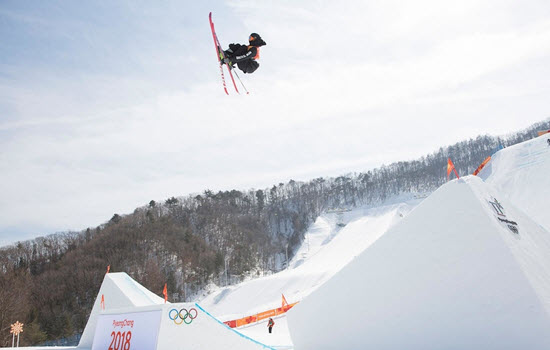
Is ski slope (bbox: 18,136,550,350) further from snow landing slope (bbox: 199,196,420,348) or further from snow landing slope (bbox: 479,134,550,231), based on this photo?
snow landing slope (bbox: 479,134,550,231)

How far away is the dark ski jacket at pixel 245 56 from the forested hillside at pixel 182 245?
3092 cm

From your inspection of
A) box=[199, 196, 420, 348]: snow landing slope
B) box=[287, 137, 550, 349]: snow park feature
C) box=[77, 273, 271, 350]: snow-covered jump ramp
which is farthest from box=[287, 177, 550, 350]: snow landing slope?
box=[199, 196, 420, 348]: snow landing slope

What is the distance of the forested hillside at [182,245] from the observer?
52406 millimetres

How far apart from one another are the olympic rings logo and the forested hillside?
25033 millimetres

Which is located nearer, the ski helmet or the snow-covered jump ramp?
the ski helmet

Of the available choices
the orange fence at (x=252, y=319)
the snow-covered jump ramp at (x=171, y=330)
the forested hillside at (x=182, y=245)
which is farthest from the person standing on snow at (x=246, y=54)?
the forested hillside at (x=182, y=245)

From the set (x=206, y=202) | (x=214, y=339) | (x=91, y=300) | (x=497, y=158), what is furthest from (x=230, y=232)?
(x=214, y=339)

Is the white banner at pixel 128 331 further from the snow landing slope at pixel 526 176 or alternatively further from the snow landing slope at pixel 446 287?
the snow landing slope at pixel 526 176

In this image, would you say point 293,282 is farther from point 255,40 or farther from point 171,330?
point 255,40

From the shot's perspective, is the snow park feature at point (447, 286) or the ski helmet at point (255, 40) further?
the ski helmet at point (255, 40)

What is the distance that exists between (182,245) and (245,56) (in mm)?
69092

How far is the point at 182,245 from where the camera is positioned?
74.6m

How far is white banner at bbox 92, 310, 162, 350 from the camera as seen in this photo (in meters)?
12.1

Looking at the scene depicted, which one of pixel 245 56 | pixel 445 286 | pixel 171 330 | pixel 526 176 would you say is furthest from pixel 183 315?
pixel 526 176
